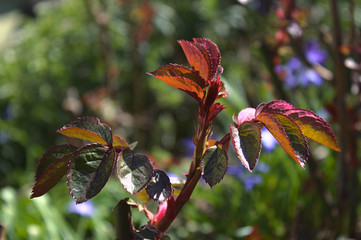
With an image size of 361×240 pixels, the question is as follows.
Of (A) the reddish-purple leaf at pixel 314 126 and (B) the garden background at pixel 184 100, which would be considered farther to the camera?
(B) the garden background at pixel 184 100

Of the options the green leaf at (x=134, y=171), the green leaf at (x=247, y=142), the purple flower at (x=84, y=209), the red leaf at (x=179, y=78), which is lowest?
the purple flower at (x=84, y=209)

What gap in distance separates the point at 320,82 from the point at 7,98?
4.81 ft

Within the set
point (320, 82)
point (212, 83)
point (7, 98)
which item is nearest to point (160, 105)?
point (7, 98)

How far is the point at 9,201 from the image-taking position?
4.71ft

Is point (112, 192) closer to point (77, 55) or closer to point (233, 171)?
point (233, 171)

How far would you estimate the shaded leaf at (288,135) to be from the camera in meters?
0.55

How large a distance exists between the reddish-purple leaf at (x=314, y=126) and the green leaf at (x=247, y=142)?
Result: 6 centimetres

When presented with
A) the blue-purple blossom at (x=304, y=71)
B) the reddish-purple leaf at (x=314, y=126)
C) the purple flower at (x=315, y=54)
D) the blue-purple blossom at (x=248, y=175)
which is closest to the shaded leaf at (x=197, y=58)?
the reddish-purple leaf at (x=314, y=126)

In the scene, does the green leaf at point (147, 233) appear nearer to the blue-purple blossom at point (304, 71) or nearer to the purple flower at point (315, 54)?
the blue-purple blossom at point (304, 71)

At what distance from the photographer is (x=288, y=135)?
1.88ft

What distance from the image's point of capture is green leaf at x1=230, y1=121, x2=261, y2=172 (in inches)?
21.6

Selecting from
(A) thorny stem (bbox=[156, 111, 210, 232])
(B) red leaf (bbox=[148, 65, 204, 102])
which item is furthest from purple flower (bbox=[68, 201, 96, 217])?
(B) red leaf (bbox=[148, 65, 204, 102])

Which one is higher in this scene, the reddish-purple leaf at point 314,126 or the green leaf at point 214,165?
the reddish-purple leaf at point 314,126

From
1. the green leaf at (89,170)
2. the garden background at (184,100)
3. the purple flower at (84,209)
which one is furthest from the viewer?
the purple flower at (84,209)
